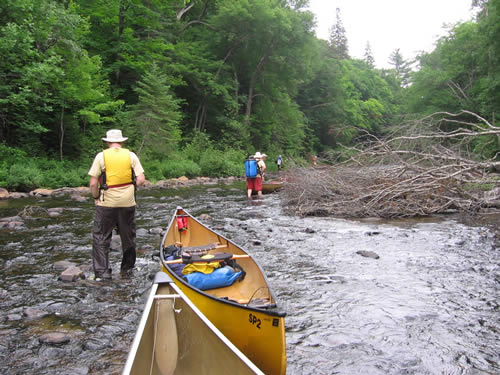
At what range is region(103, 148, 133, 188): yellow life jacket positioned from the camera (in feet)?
17.8

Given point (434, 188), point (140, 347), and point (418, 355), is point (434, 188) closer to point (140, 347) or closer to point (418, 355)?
point (418, 355)

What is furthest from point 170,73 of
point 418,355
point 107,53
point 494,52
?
point 418,355

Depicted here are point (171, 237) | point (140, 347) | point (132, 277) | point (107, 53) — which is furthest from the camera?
point (107, 53)

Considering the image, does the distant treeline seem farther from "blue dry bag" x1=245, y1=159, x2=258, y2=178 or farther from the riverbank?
"blue dry bag" x1=245, y1=159, x2=258, y2=178

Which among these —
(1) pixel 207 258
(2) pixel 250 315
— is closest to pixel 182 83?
(1) pixel 207 258

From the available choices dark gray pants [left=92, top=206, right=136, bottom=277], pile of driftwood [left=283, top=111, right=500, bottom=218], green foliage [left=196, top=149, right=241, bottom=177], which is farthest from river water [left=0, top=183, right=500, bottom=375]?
green foliage [left=196, top=149, right=241, bottom=177]

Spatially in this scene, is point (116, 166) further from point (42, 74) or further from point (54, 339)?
point (42, 74)

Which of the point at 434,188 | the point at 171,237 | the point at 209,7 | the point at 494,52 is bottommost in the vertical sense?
the point at 171,237

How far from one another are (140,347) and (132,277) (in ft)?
11.3

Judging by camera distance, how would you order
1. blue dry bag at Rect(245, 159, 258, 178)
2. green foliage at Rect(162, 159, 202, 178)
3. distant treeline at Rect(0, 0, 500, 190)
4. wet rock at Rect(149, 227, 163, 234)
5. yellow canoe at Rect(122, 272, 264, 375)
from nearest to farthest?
yellow canoe at Rect(122, 272, 264, 375) → wet rock at Rect(149, 227, 163, 234) → blue dry bag at Rect(245, 159, 258, 178) → distant treeline at Rect(0, 0, 500, 190) → green foliage at Rect(162, 159, 202, 178)

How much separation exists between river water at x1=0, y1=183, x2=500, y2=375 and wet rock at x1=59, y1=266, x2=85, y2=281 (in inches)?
7.5

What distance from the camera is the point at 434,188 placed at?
10.2 m

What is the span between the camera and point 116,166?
544 centimetres

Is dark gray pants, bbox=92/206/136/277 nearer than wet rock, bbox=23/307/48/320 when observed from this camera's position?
A: No
